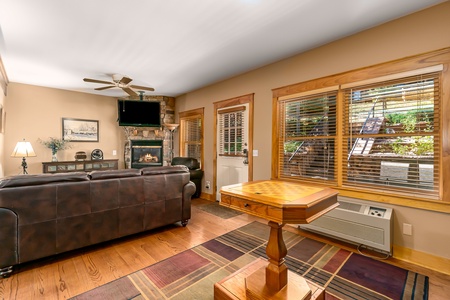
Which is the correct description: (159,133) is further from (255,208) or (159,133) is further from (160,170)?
(255,208)

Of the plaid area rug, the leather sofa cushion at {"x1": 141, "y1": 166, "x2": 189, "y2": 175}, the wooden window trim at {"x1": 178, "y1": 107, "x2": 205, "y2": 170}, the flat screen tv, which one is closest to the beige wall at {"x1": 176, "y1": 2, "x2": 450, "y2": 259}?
the plaid area rug

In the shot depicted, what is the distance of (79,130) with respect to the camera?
5363 millimetres

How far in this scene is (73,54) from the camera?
10.5 ft

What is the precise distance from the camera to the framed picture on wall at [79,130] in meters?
5.18

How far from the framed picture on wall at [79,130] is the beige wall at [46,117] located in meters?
0.09

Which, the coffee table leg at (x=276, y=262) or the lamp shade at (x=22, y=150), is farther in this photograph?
the lamp shade at (x=22, y=150)

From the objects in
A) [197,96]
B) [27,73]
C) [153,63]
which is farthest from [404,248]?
[27,73]

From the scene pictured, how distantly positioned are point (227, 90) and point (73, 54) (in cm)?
275

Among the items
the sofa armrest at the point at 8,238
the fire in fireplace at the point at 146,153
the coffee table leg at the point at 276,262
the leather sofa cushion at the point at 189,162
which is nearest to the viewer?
the coffee table leg at the point at 276,262

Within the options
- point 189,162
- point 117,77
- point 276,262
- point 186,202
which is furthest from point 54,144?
point 276,262

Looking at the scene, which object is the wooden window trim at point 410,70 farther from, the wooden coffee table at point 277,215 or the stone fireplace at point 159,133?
the stone fireplace at point 159,133

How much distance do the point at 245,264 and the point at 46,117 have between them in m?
5.62

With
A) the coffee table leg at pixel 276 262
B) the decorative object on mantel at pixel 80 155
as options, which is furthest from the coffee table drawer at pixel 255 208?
the decorative object on mantel at pixel 80 155

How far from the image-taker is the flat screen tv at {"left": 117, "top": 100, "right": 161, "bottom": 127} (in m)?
5.27
